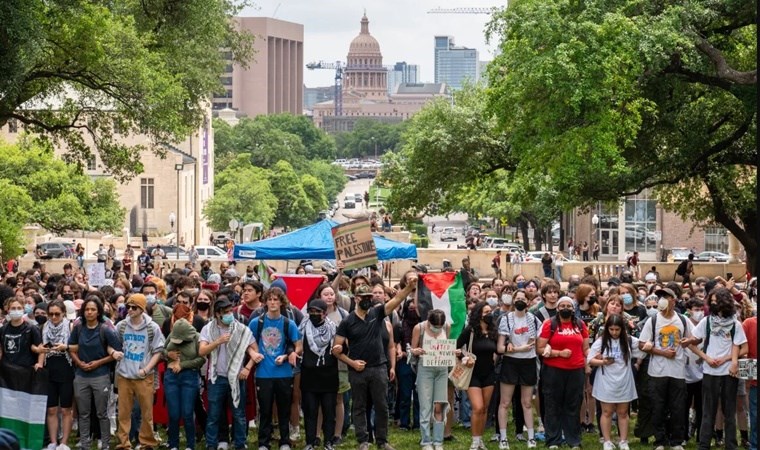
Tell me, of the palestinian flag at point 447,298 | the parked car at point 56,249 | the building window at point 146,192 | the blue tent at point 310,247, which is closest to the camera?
the palestinian flag at point 447,298

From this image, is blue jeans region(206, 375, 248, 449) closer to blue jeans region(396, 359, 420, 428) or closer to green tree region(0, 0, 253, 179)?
blue jeans region(396, 359, 420, 428)

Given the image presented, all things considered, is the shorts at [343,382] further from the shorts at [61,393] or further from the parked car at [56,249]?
the parked car at [56,249]

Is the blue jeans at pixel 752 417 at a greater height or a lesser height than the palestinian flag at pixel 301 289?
lesser

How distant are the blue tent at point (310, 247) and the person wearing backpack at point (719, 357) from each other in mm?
12798

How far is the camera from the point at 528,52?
32.3 metres

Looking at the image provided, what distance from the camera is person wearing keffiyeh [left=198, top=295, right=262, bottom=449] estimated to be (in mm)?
15414

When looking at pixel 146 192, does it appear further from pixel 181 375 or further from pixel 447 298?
pixel 181 375

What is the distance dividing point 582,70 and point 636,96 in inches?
75.1

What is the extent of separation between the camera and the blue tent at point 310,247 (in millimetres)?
28216

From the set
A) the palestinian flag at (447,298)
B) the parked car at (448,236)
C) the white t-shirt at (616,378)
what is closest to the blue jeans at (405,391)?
the palestinian flag at (447,298)

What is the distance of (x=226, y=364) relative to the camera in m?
15.6

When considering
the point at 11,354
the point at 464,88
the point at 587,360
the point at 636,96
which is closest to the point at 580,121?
the point at 636,96

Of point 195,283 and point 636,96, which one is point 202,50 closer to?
point 636,96

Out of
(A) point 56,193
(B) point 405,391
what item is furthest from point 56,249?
(B) point 405,391
